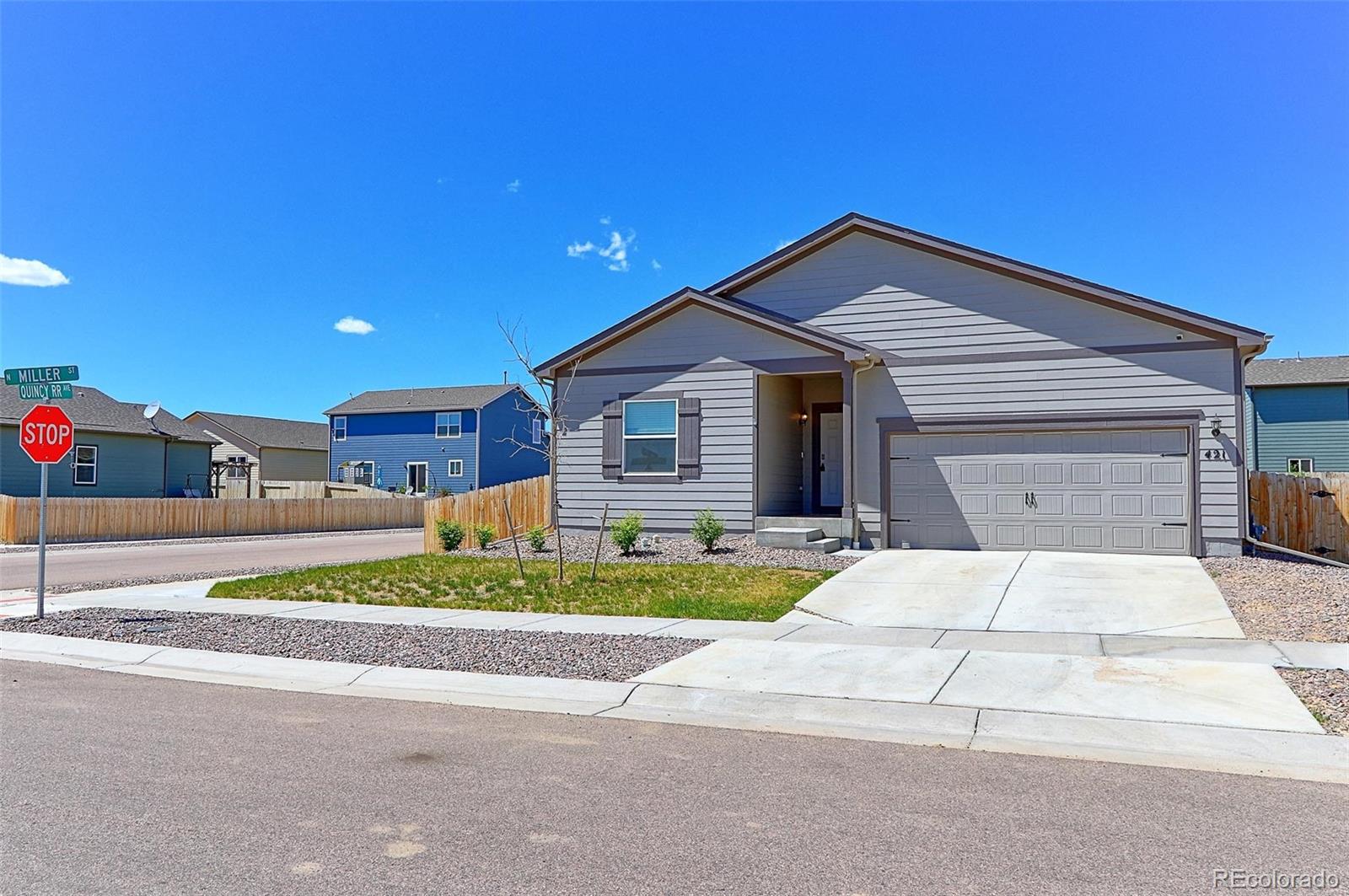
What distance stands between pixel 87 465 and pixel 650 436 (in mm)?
26149

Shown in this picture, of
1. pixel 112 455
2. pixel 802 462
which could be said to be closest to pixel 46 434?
pixel 802 462

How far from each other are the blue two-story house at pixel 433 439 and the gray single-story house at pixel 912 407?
96.9 ft

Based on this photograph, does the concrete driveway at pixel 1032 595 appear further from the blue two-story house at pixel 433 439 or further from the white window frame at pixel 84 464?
the blue two-story house at pixel 433 439

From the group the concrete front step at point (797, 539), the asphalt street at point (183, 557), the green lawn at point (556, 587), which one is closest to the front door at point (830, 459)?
the concrete front step at point (797, 539)

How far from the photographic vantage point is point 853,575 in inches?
526

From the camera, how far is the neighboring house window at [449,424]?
159 ft

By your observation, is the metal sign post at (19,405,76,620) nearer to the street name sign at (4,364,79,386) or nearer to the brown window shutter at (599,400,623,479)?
the street name sign at (4,364,79,386)

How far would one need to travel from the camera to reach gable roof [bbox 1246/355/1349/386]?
3534 cm

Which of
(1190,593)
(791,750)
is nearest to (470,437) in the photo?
(1190,593)

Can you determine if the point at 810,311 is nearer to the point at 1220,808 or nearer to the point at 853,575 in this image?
the point at 853,575

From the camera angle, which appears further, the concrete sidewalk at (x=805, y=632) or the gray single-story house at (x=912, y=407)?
the gray single-story house at (x=912, y=407)

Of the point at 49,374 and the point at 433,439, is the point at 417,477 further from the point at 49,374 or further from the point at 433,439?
the point at 49,374

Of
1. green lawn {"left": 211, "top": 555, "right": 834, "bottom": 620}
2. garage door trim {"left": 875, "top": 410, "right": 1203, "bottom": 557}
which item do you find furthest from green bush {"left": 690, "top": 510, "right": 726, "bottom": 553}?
garage door trim {"left": 875, "top": 410, "right": 1203, "bottom": 557}

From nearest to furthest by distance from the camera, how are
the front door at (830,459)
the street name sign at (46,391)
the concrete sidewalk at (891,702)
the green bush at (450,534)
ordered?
the concrete sidewalk at (891,702) → the street name sign at (46,391) → the green bush at (450,534) → the front door at (830,459)
